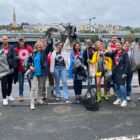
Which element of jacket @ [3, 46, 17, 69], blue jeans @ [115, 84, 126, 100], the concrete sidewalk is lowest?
the concrete sidewalk

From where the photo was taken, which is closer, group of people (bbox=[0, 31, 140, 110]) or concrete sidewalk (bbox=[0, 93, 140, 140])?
concrete sidewalk (bbox=[0, 93, 140, 140])

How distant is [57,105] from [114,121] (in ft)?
5.75

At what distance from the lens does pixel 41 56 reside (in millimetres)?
4867

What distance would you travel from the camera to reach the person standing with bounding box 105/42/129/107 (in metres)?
4.84

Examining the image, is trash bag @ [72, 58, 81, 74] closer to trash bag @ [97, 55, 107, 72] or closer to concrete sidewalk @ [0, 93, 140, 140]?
trash bag @ [97, 55, 107, 72]

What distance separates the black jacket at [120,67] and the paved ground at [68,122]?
0.75 m

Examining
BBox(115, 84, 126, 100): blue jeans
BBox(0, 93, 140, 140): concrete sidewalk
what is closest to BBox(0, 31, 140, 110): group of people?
BBox(115, 84, 126, 100): blue jeans

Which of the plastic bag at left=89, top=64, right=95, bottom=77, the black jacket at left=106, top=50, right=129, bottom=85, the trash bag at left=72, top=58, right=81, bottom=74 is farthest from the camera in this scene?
the plastic bag at left=89, top=64, right=95, bottom=77

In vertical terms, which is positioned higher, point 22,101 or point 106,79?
point 106,79

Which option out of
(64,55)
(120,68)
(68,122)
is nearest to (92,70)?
(120,68)

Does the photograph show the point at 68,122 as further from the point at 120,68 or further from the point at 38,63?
the point at 120,68

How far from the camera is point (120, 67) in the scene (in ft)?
16.1

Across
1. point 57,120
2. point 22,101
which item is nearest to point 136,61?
point 57,120

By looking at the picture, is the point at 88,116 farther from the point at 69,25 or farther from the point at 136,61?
the point at 69,25
